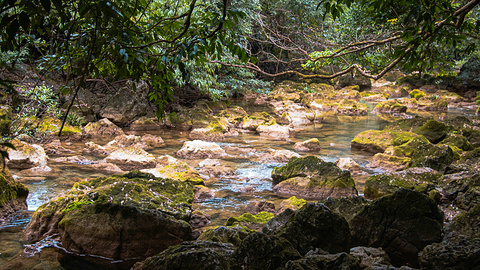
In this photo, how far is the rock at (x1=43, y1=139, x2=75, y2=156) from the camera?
9.61m

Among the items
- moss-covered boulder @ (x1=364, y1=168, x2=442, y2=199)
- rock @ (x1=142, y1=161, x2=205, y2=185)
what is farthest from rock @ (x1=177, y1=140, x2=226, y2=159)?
moss-covered boulder @ (x1=364, y1=168, x2=442, y2=199)

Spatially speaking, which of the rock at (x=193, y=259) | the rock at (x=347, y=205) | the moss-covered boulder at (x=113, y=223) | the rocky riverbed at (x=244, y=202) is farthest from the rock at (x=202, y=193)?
the rock at (x=193, y=259)

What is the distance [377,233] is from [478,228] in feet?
3.04

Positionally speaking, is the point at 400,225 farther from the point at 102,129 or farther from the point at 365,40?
the point at 102,129

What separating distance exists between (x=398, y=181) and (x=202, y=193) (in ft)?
12.7

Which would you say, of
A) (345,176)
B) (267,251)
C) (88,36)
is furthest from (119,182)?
(345,176)

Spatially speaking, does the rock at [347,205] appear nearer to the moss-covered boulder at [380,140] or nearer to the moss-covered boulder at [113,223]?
the moss-covered boulder at [113,223]

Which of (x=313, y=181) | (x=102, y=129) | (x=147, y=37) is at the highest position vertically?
(x=147, y=37)

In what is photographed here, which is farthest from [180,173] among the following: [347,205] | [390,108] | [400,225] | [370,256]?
[390,108]

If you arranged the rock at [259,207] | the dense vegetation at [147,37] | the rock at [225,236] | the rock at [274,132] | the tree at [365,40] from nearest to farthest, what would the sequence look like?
the dense vegetation at [147,37] < the rock at [225,236] < the tree at [365,40] < the rock at [259,207] < the rock at [274,132]

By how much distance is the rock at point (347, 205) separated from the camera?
425cm

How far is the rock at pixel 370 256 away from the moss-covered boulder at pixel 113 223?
2.31m

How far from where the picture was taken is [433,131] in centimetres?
1165

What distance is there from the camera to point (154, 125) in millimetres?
14711
